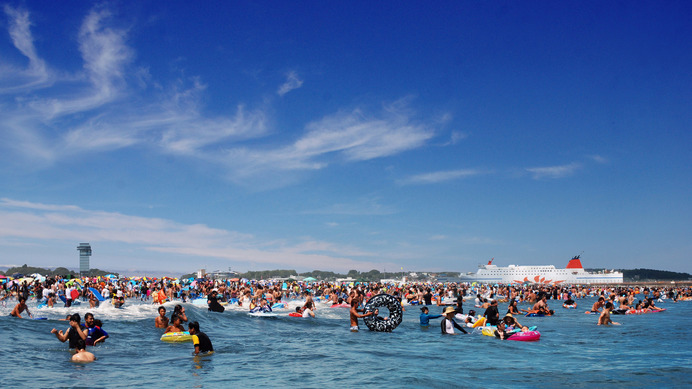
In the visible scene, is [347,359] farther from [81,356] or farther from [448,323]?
[448,323]

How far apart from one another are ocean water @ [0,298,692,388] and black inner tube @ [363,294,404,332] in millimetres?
405

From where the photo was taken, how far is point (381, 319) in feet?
54.5

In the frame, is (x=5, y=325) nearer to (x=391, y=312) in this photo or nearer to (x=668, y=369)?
(x=391, y=312)

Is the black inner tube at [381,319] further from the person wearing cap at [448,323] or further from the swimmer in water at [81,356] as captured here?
the swimmer in water at [81,356]

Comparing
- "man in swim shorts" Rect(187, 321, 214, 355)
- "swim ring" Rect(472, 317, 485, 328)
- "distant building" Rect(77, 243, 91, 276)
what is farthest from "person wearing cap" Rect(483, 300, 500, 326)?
"distant building" Rect(77, 243, 91, 276)

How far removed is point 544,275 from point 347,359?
106 metres

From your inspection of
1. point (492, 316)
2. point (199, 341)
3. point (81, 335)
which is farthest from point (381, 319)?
point (81, 335)

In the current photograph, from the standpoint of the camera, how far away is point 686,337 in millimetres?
15961

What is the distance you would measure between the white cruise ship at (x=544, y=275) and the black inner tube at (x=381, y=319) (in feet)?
322

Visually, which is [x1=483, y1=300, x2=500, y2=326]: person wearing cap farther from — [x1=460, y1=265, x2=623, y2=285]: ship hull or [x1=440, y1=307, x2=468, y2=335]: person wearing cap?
[x1=460, y1=265, x2=623, y2=285]: ship hull

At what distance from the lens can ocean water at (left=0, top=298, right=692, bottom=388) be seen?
8.56m

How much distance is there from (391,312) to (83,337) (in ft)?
31.2

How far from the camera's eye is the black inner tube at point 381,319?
16234 mm

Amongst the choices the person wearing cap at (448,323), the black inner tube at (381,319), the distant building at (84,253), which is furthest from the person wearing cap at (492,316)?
the distant building at (84,253)
